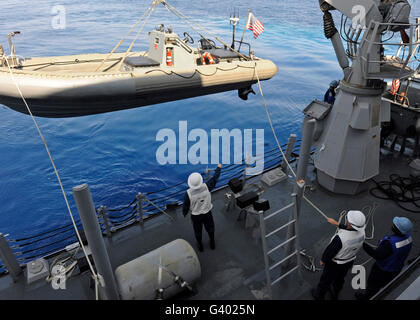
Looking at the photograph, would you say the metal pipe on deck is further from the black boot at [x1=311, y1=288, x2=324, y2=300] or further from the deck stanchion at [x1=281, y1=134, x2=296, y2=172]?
the deck stanchion at [x1=281, y1=134, x2=296, y2=172]

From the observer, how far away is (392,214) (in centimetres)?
562

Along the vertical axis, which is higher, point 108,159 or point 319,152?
point 319,152

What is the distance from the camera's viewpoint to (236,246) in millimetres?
4859

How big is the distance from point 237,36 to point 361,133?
32.0 m

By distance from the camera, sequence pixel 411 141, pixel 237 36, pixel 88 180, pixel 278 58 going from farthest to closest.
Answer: pixel 237 36
pixel 278 58
pixel 88 180
pixel 411 141

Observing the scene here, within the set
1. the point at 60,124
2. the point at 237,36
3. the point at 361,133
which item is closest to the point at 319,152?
the point at 361,133

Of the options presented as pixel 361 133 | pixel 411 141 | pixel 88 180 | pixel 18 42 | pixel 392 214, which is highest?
pixel 18 42

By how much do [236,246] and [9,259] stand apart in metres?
3.49

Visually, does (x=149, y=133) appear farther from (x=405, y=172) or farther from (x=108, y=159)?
(x=405, y=172)

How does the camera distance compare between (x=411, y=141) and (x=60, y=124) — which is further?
(x=60, y=124)

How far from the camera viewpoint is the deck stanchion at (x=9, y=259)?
12.9 ft

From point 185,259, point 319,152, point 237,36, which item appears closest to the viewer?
point 185,259

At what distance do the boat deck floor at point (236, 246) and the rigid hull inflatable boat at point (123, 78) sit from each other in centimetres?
335

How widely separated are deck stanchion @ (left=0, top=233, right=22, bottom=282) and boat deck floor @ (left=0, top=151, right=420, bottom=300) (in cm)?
13
